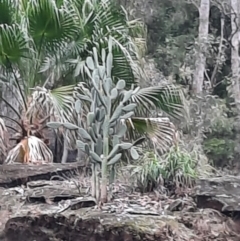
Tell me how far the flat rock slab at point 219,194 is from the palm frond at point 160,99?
5.87ft

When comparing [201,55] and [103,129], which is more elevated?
[201,55]

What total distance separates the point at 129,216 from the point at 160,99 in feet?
7.16

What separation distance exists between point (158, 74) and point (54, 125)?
22.5ft

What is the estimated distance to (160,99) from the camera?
5.68 meters

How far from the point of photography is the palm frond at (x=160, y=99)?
5.62 meters

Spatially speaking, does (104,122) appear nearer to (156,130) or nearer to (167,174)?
(167,174)

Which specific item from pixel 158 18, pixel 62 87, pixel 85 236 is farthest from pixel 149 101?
pixel 158 18

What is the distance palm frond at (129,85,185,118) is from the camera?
5.62 meters

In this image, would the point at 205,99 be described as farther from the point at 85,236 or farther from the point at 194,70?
the point at 85,236

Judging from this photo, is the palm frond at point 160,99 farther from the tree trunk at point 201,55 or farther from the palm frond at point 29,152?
the tree trunk at point 201,55

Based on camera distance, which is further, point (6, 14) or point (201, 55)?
point (201, 55)

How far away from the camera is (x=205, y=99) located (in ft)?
37.0

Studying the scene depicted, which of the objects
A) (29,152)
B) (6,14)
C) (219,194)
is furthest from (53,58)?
(219,194)

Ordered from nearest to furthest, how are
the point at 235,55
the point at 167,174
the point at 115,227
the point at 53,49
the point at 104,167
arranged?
the point at 115,227, the point at 104,167, the point at 167,174, the point at 53,49, the point at 235,55
